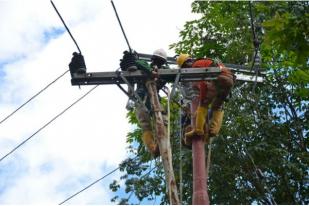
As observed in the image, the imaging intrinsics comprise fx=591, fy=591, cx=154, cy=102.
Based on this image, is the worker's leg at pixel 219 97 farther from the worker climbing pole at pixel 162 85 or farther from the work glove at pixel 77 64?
the work glove at pixel 77 64

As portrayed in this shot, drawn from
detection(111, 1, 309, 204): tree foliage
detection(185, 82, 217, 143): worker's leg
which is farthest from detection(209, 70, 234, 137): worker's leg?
detection(111, 1, 309, 204): tree foliage

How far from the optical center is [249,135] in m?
12.2

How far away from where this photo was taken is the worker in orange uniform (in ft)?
23.8

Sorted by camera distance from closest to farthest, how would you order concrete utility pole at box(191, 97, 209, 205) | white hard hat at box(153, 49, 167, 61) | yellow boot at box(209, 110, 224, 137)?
concrete utility pole at box(191, 97, 209, 205) → white hard hat at box(153, 49, 167, 61) → yellow boot at box(209, 110, 224, 137)

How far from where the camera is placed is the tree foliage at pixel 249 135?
38.3 feet

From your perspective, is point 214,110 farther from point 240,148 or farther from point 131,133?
point 131,133

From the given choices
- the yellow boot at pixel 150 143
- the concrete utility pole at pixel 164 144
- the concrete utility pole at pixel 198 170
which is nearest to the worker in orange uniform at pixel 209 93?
the concrete utility pole at pixel 198 170

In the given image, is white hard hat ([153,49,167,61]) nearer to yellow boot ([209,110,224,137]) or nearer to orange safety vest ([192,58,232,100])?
orange safety vest ([192,58,232,100])

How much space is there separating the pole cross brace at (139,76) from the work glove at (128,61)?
0.06 metres

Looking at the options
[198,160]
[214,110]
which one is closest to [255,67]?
[214,110]

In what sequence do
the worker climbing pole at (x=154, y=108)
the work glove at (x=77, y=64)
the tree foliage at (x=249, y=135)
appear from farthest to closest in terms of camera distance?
the tree foliage at (x=249, y=135) < the work glove at (x=77, y=64) < the worker climbing pole at (x=154, y=108)

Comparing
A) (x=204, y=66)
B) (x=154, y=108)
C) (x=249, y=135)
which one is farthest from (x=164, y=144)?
(x=249, y=135)

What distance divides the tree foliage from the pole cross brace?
13.0 ft

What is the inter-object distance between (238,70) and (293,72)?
4111 millimetres
